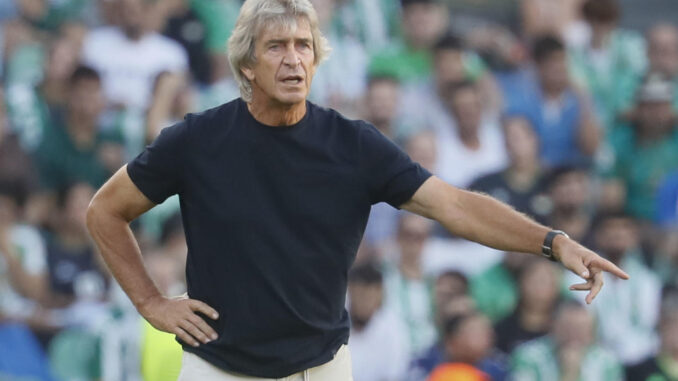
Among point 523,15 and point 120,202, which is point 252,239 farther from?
point 523,15

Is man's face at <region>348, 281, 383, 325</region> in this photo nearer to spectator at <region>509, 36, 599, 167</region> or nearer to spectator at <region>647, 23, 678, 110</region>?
spectator at <region>509, 36, 599, 167</region>

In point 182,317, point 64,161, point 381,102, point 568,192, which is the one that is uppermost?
point 381,102

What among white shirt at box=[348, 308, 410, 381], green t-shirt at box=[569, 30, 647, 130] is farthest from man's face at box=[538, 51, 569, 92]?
white shirt at box=[348, 308, 410, 381]

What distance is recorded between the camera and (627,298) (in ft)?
28.9

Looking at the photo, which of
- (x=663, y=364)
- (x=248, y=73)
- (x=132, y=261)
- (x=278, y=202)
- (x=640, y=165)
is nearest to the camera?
(x=278, y=202)

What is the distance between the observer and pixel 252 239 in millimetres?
4375

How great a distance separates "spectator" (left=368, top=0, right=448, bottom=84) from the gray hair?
4.20 meters

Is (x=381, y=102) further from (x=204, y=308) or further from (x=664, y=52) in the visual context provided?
(x=204, y=308)

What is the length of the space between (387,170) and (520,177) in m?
4.49

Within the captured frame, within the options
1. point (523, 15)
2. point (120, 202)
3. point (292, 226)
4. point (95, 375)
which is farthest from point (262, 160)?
point (523, 15)

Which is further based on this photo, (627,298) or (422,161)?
(627,298)

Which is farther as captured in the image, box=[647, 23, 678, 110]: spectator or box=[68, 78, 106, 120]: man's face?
box=[647, 23, 678, 110]: spectator

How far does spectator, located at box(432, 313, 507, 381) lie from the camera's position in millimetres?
8141

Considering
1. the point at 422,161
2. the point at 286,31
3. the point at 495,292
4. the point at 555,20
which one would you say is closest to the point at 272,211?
the point at 286,31
